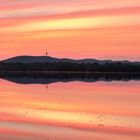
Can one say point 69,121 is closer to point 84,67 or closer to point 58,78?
point 58,78

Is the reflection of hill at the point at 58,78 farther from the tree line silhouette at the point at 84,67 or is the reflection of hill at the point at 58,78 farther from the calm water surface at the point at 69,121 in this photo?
the calm water surface at the point at 69,121

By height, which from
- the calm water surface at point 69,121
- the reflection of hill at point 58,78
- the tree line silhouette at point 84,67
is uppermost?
the tree line silhouette at point 84,67

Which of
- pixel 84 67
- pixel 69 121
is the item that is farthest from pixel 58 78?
pixel 69 121

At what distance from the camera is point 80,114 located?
25500mm

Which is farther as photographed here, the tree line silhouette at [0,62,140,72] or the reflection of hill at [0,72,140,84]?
the tree line silhouette at [0,62,140,72]

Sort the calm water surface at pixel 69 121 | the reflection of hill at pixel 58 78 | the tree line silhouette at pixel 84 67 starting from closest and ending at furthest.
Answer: the calm water surface at pixel 69 121, the reflection of hill at pixel 58 78, the tree line silhouette at pixel 84 67

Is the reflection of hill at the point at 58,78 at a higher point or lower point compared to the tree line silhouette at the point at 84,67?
lower

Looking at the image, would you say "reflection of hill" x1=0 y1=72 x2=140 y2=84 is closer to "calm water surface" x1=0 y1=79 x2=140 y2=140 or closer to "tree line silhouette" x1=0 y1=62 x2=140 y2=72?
"tree line silhouette" x1=0 y1=62 x2=140 y2=72

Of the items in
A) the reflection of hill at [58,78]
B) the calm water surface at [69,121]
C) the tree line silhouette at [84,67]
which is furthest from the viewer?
the tree line silhouette at [84,67]

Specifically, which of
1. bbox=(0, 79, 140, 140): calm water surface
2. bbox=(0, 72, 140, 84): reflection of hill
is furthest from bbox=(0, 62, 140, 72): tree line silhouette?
bbox=(0, 79, 140, 140): calm water surface

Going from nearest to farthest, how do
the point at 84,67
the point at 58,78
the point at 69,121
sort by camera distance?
the point at 69,121
the point at 58,78
the point at 84,67

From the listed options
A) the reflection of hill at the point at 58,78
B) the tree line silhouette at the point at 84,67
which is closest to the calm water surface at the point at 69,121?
the reflection of hill at the point at 58,78

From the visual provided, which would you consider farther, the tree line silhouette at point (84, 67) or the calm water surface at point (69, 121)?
the tree line silhouette at point (84, 67)

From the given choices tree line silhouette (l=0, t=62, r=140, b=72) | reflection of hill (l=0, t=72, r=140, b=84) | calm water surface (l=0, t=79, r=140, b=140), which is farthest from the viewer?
tree line silhouette (l=0, t=62, r=140, b=72)
